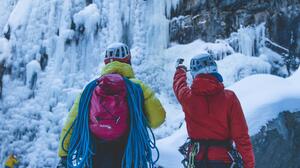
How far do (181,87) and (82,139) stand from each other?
2.35 feet

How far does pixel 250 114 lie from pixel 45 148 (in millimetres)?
7364

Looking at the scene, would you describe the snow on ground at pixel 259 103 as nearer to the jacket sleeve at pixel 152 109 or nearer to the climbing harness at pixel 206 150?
the climbing harness at pixel 206 150

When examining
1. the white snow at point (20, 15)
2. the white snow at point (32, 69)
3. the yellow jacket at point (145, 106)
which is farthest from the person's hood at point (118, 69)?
the white snow at point (20, 15)

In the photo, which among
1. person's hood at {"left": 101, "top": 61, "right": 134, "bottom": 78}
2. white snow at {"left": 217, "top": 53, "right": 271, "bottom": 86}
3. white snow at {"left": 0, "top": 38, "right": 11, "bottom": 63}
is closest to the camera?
person's hood at {"left": 101, "top": 61, "right": 134, "bottom": 78}

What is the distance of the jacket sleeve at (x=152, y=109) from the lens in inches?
102

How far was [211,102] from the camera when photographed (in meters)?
2.73

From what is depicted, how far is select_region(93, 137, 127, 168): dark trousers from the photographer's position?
251 cm

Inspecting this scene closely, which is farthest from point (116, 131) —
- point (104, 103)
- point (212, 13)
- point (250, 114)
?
point (212, 13)

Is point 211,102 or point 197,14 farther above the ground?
point 197,14

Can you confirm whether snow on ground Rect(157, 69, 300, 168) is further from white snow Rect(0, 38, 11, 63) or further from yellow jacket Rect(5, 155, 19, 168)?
white snow Rect(0, 38, 11, 63)

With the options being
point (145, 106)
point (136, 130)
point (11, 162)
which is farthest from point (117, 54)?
point (11, 162)

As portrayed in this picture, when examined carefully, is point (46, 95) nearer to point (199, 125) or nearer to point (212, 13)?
point (212, 13)

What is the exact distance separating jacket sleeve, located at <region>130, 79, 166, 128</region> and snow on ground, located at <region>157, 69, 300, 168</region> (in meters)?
1.27

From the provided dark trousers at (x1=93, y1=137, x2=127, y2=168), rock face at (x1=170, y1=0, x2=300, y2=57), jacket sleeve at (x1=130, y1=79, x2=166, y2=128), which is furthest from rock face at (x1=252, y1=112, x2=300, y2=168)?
rock face at (x1=170, y1=0, x2=300, y2=57)
